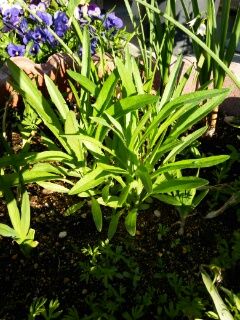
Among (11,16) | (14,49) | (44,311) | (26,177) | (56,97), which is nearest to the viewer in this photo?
(44,311)

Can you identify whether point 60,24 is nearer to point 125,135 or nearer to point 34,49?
point 34,49

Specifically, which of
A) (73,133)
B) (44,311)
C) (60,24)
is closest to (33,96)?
A: (73,133)

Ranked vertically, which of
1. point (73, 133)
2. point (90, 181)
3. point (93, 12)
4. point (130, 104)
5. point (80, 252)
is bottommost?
point (80, 252)

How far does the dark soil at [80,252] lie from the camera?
3.60ft

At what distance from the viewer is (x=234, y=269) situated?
1109 mm

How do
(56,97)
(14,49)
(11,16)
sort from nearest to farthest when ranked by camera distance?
(56,97), (14,49), (11,16)

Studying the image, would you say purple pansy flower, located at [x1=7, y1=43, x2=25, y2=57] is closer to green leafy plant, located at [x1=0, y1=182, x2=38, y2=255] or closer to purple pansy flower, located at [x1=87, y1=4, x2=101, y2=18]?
purple pansy flower, located at [x1=87, y1=4, x2=101, y2=18]

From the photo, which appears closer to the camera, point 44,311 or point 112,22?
point 44,311

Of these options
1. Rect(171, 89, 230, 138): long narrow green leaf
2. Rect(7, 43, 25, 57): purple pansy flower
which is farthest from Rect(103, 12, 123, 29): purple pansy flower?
Rect(171, 89, 230, 138): long narrow green leaf

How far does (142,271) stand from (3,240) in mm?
469

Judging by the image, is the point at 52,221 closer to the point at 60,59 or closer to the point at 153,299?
the point at 153,299

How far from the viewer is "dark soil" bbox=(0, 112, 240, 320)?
1098mm

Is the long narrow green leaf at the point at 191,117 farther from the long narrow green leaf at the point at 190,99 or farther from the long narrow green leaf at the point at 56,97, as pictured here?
the long narrow green leaf at the point at 56,97

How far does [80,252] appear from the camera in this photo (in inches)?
46.6
